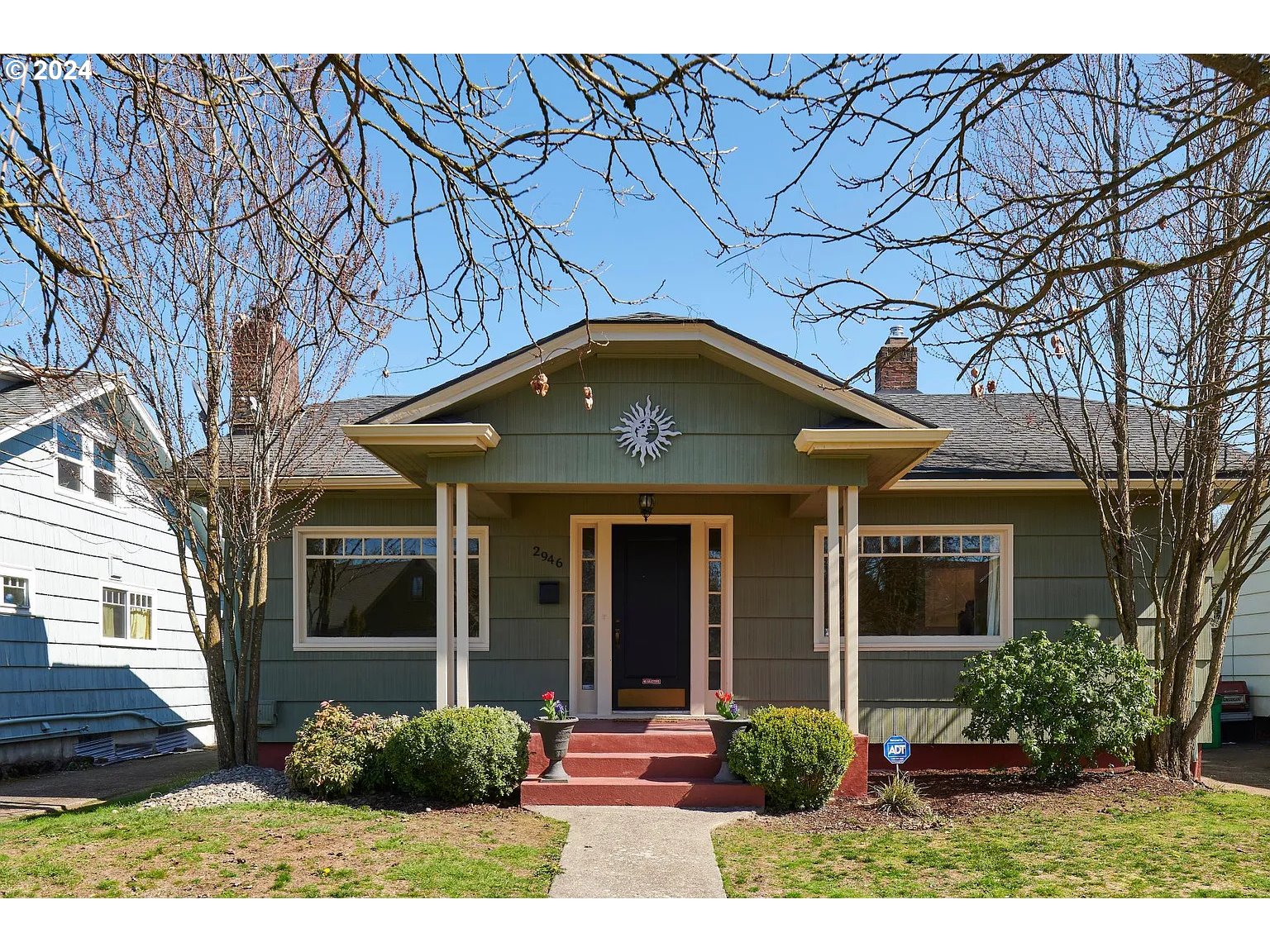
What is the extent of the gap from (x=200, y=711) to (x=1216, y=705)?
51.4 feet

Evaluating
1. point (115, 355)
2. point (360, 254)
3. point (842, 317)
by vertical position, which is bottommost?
point (842, 317)

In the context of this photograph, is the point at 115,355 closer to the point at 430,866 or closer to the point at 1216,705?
the point at 430,866

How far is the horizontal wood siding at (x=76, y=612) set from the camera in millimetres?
12469

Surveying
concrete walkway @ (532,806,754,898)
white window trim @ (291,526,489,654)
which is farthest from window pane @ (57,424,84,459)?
concrete walkway @ (532,806,754,898)

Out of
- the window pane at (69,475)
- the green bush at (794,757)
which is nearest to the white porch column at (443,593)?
the green bush at (794,757)

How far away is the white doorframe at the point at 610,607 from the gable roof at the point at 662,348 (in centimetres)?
240

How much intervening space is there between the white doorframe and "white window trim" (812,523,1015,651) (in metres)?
0.92

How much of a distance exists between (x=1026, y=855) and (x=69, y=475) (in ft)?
40.8

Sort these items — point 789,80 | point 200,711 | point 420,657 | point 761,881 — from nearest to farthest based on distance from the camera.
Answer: point 789,80 < point 761,881 < point 420,657 < point 200,711

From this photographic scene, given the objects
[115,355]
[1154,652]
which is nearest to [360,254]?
[115,355]

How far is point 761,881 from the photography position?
245 inches

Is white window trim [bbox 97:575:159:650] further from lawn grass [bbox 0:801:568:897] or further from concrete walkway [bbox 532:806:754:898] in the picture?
concrete walkway [bbox 532:806:754:898]

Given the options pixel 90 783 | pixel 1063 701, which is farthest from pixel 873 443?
pixel 90 783

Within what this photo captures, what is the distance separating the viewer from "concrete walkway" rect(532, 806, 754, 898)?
6.04 m
